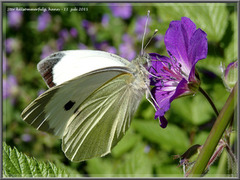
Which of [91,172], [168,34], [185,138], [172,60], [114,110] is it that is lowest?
[91,172]

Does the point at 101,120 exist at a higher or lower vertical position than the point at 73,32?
lower

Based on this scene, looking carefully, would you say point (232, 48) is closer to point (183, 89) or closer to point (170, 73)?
point (170, 73)

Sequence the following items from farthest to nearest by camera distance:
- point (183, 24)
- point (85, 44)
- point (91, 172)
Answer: point (85, 44) < point (91, 172) < point (183, 24)

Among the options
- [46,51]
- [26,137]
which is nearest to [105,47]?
[46,51]

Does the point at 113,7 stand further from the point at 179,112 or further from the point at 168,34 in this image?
the point at 168,34

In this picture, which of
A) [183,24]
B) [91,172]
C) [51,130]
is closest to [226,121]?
[183,24]

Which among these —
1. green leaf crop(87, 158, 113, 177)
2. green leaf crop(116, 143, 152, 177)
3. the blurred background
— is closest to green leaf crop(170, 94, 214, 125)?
the blurred background

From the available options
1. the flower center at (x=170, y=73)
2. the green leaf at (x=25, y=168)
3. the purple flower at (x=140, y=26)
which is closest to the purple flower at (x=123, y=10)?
the purple flower at (x=140, y=26)
